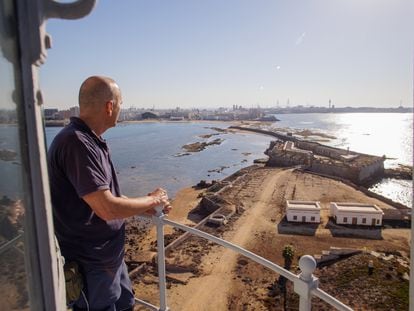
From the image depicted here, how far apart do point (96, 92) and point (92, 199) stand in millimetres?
454

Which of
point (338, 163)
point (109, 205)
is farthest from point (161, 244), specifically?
point (338, 163)

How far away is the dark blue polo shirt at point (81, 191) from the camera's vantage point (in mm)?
1336

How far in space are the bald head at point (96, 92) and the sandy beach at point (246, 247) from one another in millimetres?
9692

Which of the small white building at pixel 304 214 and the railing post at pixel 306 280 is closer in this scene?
the railing post at pixel 306 280

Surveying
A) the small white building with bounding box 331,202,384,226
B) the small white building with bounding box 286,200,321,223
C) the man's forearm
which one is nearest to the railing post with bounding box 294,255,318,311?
the man's forearm

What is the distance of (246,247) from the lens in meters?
15.2

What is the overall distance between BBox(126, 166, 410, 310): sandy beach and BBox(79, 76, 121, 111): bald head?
9692 millimetres

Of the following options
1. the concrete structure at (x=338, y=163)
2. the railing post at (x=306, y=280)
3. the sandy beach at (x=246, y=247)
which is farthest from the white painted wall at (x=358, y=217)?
the railing post at (x=306, y=280)

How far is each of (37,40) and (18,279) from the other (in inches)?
21.0

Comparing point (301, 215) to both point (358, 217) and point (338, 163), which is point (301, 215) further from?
point (338, 163)

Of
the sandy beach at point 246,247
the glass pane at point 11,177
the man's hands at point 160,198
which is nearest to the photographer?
the glass pane at point 11,177

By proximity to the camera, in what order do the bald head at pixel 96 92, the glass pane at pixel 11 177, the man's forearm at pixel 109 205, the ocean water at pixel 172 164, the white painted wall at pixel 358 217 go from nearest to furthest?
1. the glass pane at pixel 11 177
2. the man's forearm at pixel 109 205
3. the bald head at pixel 96 92
4. the white painted wall at pixel 358 217
5. the ocean water at pixel 172 164

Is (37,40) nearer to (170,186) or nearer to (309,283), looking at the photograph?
(309,283)

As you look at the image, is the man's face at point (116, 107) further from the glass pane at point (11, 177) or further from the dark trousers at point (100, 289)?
the glass pane at point (11, 177)
